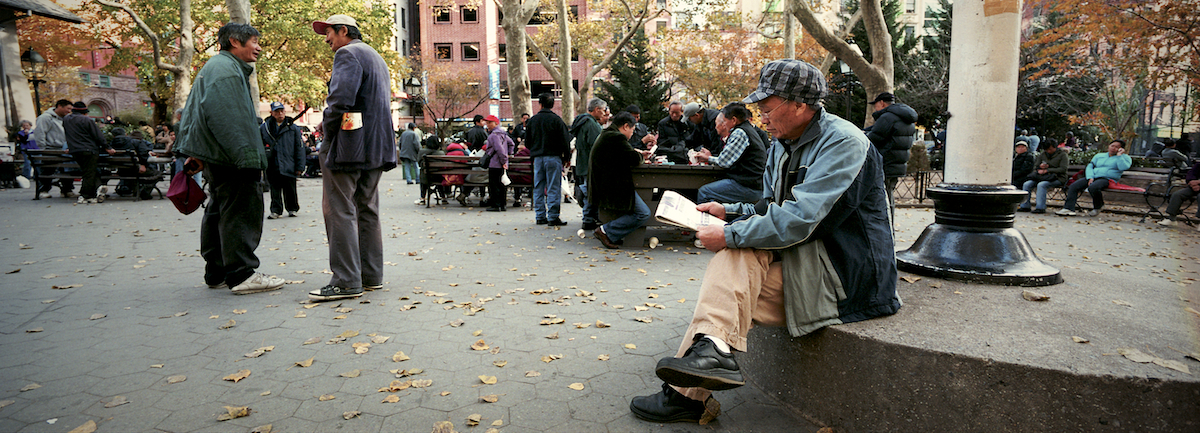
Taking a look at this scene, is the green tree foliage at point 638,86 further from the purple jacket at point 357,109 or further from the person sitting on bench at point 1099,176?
the purple jacket at point 357,109

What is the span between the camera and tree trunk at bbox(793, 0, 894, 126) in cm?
1166

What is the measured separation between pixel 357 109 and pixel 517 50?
12.6 m

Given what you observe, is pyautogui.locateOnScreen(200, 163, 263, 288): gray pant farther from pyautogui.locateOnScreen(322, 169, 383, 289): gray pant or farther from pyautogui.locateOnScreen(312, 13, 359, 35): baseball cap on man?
pyautogui.locateOnScreen(312, 13, 359, 35): baseball cap on man

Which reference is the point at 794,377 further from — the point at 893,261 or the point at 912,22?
the point at 912,22

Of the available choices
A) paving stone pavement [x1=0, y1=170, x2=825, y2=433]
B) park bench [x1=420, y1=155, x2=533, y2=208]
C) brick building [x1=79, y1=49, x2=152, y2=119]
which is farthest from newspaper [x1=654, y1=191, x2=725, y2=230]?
brick building [x1=79, y1=49, x2=152, y2=119]

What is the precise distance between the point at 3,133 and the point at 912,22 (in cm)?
5820

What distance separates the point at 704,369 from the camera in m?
2.64

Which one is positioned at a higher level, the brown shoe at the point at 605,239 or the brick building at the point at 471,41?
the brick building at the point at 471,41

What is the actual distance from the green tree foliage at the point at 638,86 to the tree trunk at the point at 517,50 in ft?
63.0

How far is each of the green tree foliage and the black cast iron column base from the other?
32540 millimetres

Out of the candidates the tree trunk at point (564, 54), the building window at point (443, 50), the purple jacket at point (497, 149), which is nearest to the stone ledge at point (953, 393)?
the purple jacket at point (497, 149)

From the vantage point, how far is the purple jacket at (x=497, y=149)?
11594 mm

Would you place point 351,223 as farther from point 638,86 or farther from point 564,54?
point 638,86

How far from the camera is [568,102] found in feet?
71.9
